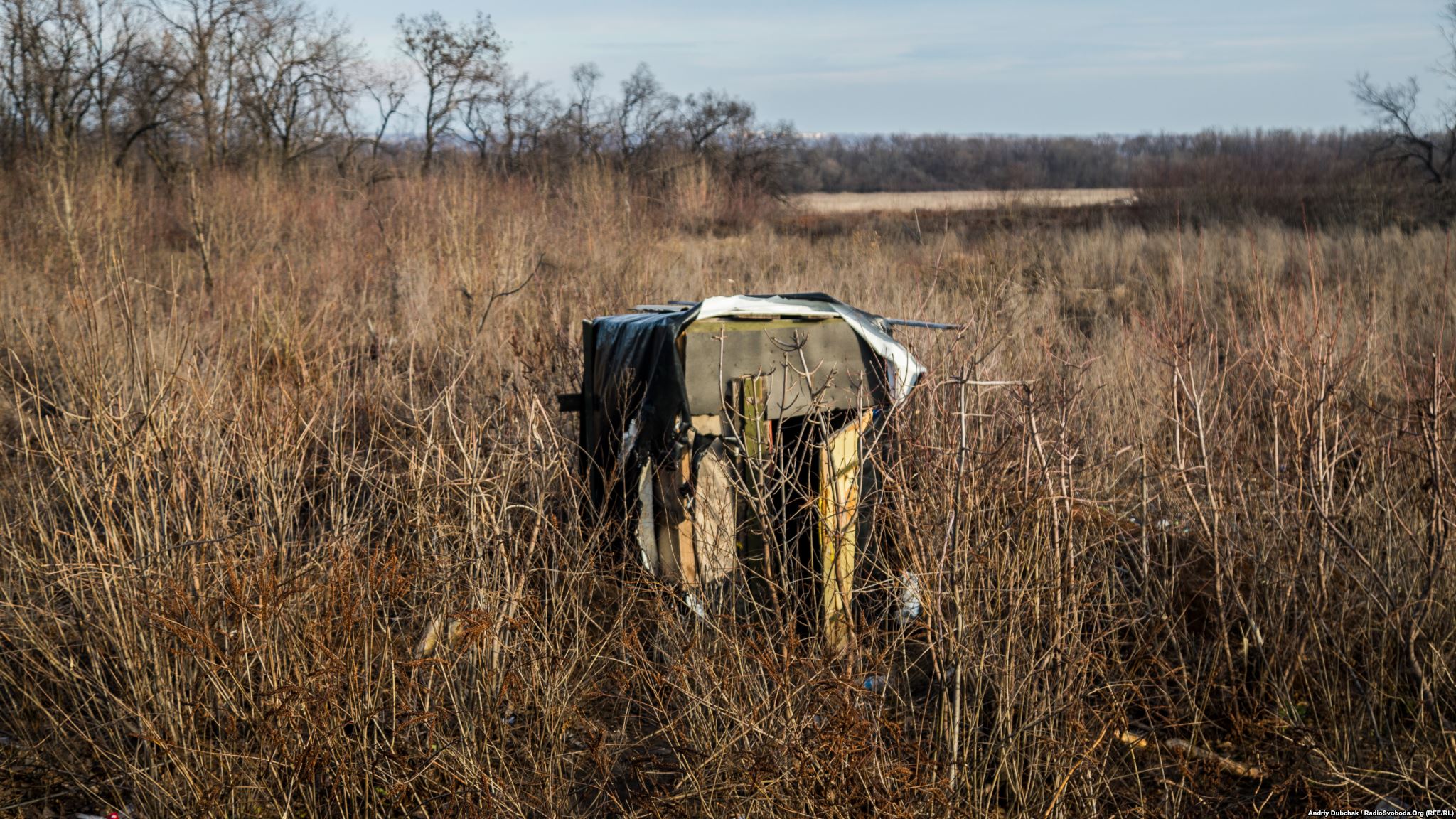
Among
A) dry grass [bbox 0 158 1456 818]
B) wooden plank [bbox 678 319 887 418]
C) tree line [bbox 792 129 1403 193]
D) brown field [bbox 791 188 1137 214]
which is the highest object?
tree line [bbox 792 129 1403 193]

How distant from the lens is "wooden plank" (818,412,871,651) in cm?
312

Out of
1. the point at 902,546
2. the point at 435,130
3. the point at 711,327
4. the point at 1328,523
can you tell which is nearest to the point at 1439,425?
the point at 1328,523

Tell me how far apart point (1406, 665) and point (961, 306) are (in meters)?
4.59

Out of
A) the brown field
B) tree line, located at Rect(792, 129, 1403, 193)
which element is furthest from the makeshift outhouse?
tree line, located at Rect(792, 129, 1403, 193)

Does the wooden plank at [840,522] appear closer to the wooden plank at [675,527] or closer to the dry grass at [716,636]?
the dry grass at [716,636]

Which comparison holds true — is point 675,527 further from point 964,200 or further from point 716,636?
point 964,200

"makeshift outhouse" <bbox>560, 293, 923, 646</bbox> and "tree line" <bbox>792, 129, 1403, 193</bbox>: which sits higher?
"tree line" <bbox>792, 129, 1403, 193</bbox>

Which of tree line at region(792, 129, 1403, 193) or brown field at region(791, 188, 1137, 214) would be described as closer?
brown field at region(791, 188, 1137, 214)

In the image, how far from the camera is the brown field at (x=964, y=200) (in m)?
22.0

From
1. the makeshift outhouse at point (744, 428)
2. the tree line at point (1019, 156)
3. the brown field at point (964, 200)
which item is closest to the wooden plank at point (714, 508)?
the makeshift outhouse at point (744, 428)

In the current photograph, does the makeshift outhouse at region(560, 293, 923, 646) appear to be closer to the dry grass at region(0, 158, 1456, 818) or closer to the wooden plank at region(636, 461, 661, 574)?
the wooden plank at region(636, 461, 661, 574)

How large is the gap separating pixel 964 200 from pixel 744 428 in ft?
107

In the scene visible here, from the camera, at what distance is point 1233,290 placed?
10.4 metres

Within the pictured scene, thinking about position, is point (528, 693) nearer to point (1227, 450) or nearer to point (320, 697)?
point (320, 697)
